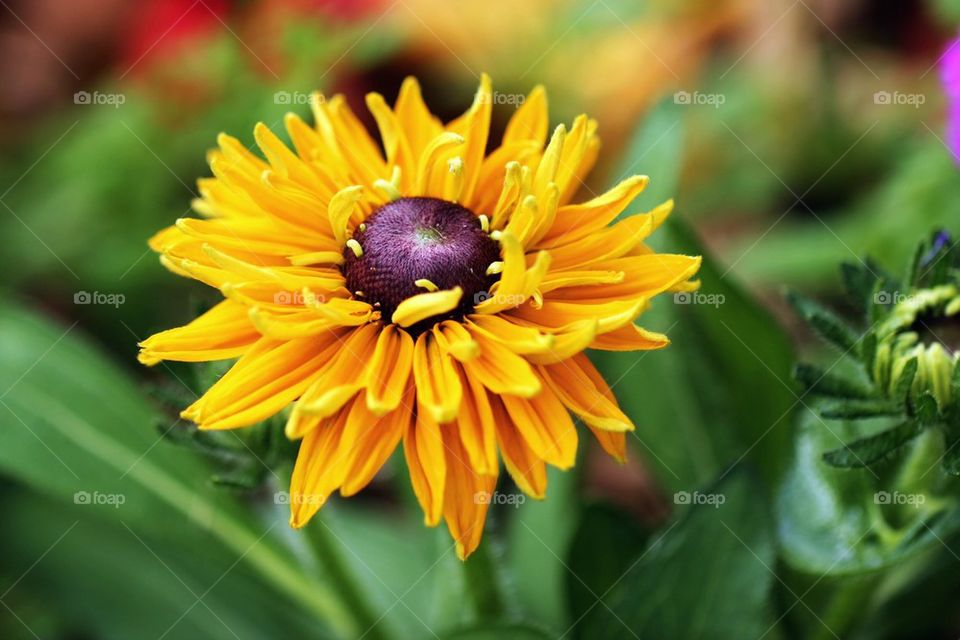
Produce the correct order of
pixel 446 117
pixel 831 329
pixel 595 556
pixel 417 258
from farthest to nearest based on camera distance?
1. pixel 446 117
2. pixel 595 556
3. pixel 831 329
4. pixel 417 258

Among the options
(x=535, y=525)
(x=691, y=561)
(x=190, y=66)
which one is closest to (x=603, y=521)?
(x=691, y=561)

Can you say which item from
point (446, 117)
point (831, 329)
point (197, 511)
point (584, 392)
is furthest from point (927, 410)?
point (446, 117)

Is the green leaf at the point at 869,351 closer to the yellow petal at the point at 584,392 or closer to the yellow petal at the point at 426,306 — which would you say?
the yellow petal at the point at 584,392

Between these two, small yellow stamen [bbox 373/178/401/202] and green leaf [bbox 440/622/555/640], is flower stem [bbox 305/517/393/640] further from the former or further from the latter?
small yellow stamen [bbox 373/178/401/202]

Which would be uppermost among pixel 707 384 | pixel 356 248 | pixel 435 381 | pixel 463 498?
pixel 356 248

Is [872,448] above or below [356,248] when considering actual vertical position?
below

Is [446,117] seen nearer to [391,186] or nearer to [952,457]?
[391,186]

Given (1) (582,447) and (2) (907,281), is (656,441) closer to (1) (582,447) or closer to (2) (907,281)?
(1) (582,447)
